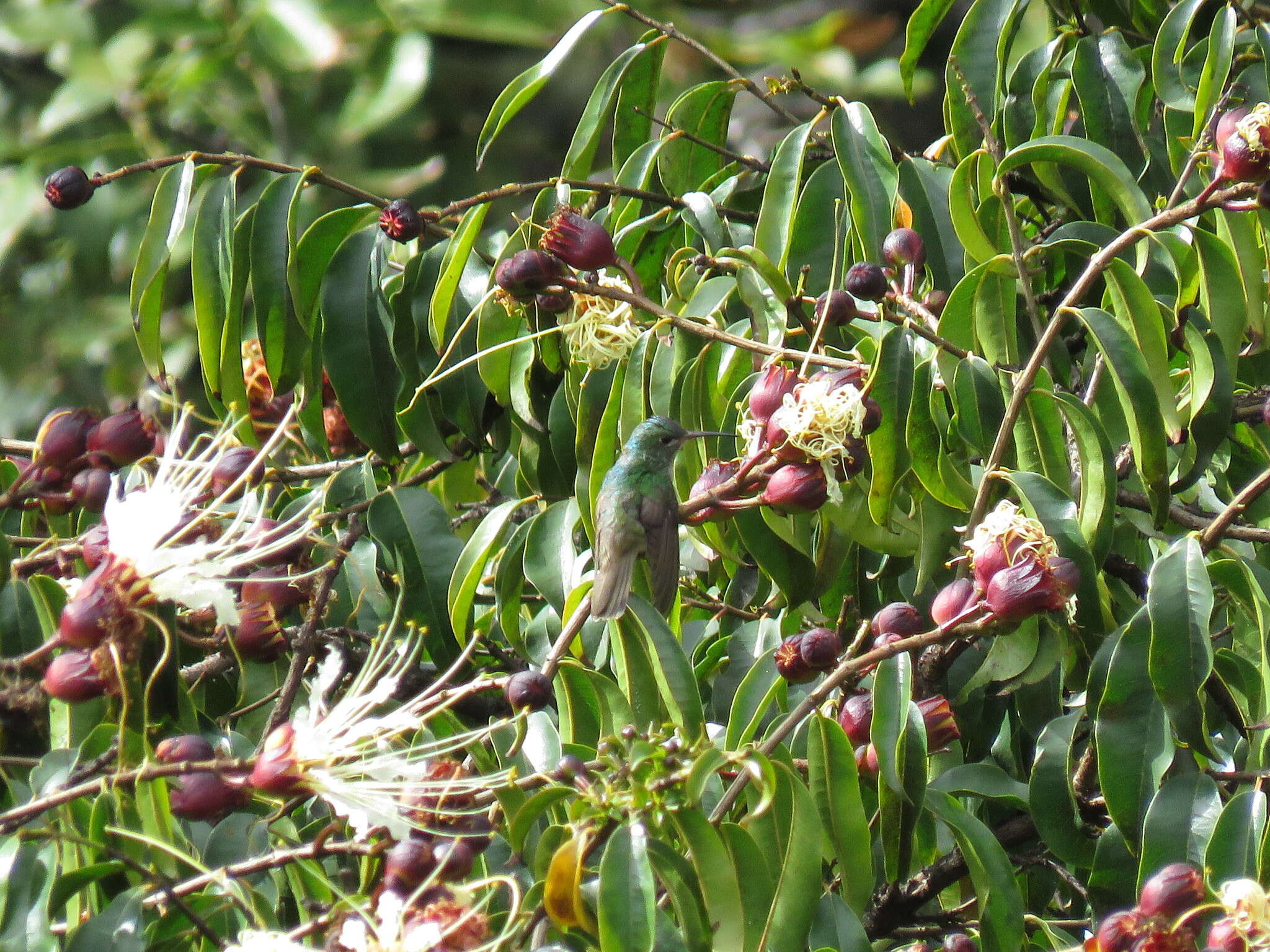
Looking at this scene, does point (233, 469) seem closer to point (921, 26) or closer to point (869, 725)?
point (869, 725)

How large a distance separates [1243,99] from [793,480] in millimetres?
904

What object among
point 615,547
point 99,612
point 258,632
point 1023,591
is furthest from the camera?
point 615,547

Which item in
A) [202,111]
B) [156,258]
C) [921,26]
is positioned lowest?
[202,111]

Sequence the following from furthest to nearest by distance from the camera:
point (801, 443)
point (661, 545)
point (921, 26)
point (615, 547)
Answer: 1. point (921, 26)
2. point (661, 545)
3. point (615, 547)
4. point (801, 443)

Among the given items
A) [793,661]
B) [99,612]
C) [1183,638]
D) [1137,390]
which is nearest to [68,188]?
[99,612]

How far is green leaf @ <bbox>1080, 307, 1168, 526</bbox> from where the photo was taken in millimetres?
1581

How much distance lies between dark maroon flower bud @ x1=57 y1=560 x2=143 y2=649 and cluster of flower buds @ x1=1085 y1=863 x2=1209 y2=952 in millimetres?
909

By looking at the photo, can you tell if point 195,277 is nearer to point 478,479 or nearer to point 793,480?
point 478,479

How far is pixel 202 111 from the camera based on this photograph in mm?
6180

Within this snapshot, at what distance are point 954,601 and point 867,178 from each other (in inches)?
24.7

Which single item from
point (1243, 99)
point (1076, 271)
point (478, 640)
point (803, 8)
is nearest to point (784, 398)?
point (478, 640)

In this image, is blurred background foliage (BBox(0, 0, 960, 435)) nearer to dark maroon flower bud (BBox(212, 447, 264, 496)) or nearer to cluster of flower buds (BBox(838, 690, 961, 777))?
dark maroon flower bud (BBox(212, 447, 264, 496))

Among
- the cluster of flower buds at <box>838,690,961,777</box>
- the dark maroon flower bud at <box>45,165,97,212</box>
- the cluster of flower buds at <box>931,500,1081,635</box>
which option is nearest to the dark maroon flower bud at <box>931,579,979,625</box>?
the cluster of flower buds at <box>931,500,1081,635</box>

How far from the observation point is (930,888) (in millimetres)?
1784
